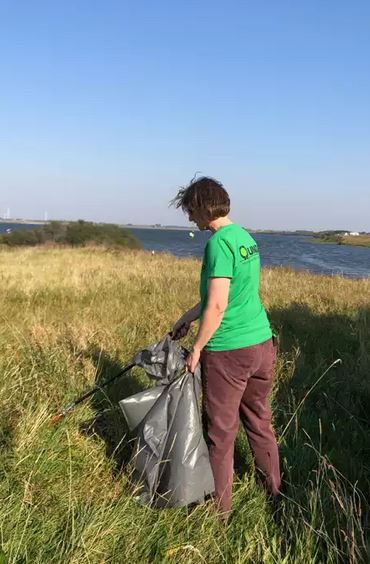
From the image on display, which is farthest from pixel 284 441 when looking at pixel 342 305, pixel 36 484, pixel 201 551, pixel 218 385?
pixel 342 305

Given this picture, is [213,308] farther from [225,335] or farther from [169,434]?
[169,434]

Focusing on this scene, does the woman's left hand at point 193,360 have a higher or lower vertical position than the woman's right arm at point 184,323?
lower

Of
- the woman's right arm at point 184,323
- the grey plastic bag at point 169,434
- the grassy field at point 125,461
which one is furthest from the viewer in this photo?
the woman's right arm at point 184,323

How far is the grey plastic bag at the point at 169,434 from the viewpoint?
2.89 m

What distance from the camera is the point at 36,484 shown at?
9.43 feet

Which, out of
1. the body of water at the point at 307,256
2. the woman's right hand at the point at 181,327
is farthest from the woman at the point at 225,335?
the woman's right hand at the point at 181,327

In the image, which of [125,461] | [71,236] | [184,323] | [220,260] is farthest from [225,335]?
[71,236]

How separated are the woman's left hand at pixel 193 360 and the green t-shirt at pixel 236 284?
92 millimetres

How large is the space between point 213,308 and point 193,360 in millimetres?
344

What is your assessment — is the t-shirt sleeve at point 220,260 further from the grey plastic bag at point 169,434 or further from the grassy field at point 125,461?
the grassy field at point 125,461

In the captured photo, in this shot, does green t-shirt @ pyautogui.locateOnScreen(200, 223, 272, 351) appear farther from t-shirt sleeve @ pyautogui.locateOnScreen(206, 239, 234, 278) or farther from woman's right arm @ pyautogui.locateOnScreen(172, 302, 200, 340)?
woman's right arm @ pyautogui.locateOnScreen(172, 302, 200, 340)

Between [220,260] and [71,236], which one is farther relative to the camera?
[71,236]

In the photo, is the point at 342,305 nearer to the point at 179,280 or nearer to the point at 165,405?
the point at 179,280

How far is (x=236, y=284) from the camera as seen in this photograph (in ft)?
9.57
